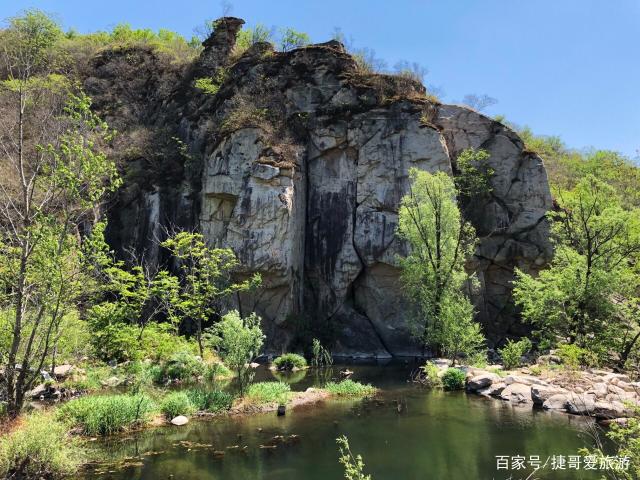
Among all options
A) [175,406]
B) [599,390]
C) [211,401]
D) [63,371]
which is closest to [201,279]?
[63,371]

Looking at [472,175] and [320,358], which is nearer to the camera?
[320,358]

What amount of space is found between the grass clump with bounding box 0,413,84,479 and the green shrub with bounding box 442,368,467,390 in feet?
45.5

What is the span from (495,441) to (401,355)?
19209 millimetres

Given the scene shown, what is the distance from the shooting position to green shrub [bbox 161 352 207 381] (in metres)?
19.2

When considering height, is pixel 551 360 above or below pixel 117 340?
below

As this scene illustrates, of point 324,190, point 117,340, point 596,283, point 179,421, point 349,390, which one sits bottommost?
point 349,390

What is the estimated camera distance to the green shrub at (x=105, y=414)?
Answer: 11.9 meters

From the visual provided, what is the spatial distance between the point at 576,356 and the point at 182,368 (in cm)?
1608

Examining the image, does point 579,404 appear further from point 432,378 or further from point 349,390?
point 349,390

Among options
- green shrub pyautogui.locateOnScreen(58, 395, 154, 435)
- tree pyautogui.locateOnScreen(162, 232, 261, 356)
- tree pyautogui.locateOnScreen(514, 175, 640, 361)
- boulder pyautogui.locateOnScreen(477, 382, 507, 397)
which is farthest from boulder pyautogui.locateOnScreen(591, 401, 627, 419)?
tree pyautogui.locateOnScreen(162, 232, 261, 356)

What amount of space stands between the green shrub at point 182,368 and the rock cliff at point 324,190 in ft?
31.7

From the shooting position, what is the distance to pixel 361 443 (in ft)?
37.3

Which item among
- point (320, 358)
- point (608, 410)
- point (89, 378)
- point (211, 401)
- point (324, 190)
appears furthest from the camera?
point (324, 190)

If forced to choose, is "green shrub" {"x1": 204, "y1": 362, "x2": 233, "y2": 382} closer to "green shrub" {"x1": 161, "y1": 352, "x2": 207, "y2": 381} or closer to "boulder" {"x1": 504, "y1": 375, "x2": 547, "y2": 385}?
"green shrub" {"x1": 161, "y1": 352, "x2": 207, "y2": 381}
